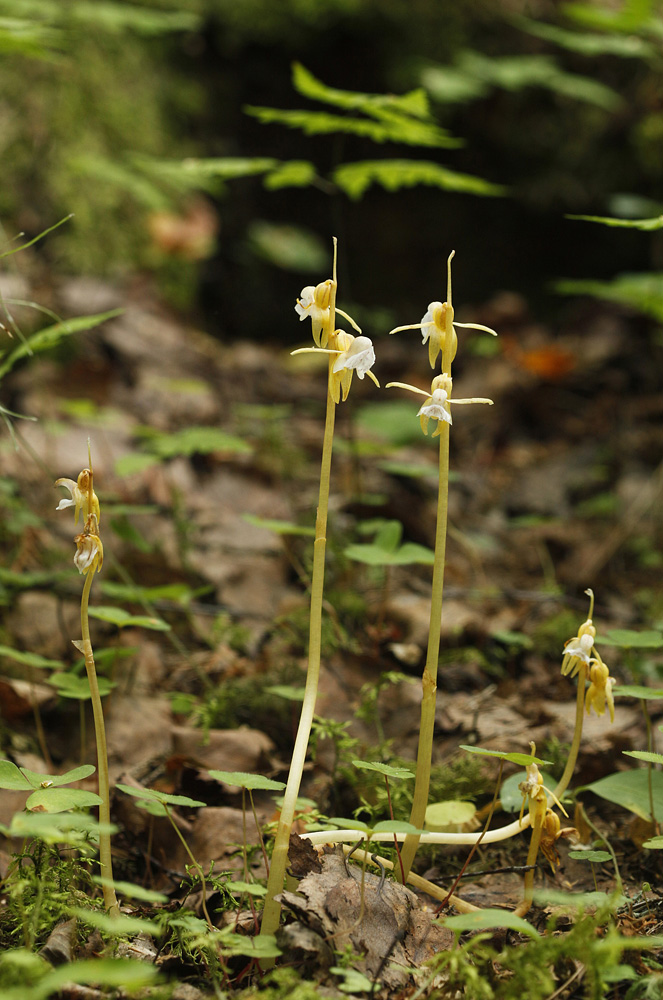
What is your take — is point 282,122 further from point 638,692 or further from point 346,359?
point 638,692

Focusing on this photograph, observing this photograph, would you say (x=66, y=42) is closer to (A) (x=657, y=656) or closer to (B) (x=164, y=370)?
(B) (x=164, y=370)

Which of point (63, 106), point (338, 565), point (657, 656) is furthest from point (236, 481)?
point (63, 106)

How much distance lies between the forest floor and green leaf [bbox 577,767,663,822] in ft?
0.10

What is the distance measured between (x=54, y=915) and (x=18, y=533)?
1.69 m

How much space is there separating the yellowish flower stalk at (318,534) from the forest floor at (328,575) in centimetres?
24

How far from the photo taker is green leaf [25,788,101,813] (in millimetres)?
1194

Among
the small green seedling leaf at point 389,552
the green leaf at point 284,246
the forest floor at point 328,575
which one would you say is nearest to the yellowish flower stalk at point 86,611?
the forest floor at point 328,575

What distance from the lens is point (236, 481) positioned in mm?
3779

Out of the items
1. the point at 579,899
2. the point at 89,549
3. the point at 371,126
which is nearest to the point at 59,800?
the point at 89,549

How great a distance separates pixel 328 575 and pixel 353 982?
1.60 m

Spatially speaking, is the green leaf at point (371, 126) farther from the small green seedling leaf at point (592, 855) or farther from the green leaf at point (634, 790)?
the small green seedling leaf at point (592, 855)

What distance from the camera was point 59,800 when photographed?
1220 millimetres

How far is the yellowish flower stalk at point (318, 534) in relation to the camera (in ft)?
3.79

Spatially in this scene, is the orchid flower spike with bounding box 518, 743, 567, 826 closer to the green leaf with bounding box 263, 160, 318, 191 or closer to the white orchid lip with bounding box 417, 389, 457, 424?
the white orchid lip with bounding box 417, 389, 457, 424
